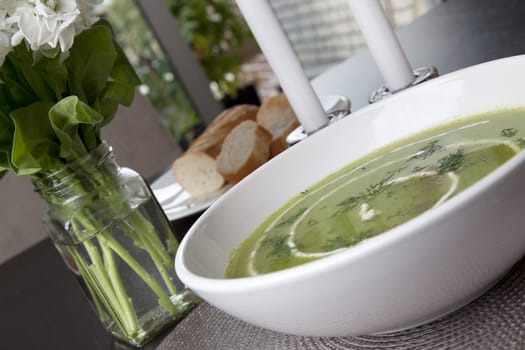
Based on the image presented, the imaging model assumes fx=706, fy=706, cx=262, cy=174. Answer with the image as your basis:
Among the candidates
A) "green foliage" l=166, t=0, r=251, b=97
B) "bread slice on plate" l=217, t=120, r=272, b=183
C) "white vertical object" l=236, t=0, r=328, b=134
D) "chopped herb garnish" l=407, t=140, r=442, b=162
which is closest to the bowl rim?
"chopped herb garnish" l=407, t=140, r=442, b=162

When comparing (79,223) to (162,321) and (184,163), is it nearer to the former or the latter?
(162,321)

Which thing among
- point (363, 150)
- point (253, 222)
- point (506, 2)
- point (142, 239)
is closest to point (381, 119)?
point (363, 150)

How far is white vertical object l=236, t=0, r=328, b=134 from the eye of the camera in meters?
0.98

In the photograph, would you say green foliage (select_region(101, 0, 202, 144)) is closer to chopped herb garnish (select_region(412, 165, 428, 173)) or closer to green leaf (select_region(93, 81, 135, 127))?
green leaf (select_region(93, 81, 135, 127))

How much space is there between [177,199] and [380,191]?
0.67 meters

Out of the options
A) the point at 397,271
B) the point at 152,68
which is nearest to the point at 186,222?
the point at 397,271

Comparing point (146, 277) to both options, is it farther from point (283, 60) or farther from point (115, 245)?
point (283, 60)

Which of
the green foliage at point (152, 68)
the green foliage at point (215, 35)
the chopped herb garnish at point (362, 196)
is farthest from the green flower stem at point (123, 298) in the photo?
the green foliage at point (215, 35)

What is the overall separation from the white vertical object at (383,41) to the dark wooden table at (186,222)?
0.23 metres

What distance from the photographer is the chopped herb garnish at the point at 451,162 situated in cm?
63

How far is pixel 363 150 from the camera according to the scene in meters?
0.85

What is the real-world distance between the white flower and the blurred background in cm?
218

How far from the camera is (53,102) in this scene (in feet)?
2.87

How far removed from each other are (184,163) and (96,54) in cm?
41
